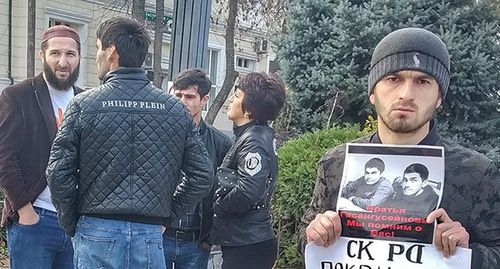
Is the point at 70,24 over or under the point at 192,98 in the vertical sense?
over

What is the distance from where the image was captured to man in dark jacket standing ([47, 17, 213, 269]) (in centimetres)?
271

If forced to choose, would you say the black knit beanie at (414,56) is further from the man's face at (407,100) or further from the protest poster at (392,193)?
the protest poster at (392,193)

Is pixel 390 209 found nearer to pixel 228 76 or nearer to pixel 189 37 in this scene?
pixel 189 37

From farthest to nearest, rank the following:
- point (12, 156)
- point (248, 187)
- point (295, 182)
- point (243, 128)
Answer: point (295, 182), point (243, 128), point (248, 187), point (12, 156)

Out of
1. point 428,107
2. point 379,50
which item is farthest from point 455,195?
point 379,50

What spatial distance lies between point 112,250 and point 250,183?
0.93 meters

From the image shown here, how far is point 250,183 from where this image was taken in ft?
11.0

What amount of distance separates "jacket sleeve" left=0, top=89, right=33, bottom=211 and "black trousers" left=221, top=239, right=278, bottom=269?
1165 mm

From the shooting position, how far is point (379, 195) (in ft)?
5.68

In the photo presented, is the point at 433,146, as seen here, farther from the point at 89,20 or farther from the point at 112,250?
the point at 89,20

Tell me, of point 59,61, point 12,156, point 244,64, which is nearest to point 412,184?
point 12,156

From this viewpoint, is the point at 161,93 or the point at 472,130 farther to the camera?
the point at 472,130

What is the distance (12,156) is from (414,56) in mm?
2287

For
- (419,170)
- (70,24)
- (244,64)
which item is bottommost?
(419,170)
